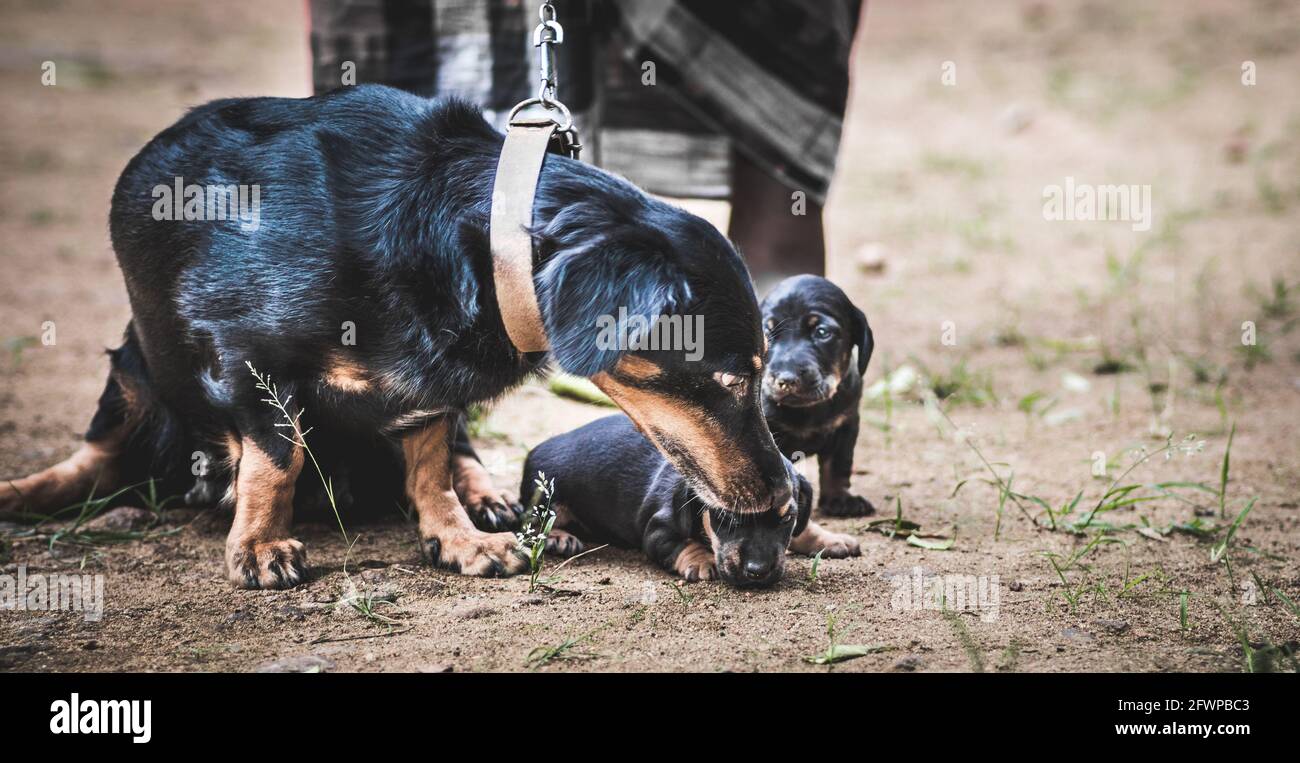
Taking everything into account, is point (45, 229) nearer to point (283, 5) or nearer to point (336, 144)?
point (336, 144)

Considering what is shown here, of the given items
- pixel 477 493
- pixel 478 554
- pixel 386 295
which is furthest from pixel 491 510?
pixel 386 295

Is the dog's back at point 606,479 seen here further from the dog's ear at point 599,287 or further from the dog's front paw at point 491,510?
the dog's ear at point 599,287

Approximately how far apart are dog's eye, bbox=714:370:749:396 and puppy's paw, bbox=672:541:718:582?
53 cm

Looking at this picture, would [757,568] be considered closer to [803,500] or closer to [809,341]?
[803,500]

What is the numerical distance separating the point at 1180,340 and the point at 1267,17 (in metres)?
8.81

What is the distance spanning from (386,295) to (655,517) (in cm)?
93

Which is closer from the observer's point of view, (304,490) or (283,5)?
(304,490)

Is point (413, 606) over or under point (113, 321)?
under

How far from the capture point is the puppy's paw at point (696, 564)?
309 centimetres

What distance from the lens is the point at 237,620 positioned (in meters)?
2.84

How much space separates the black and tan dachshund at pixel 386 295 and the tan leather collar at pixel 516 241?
→ 4 cm

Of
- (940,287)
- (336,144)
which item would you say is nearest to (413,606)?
(336,144)

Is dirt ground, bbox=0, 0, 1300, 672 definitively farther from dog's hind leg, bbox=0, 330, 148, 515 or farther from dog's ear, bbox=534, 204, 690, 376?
dog's ear, bbox=534, 204, 690, 376

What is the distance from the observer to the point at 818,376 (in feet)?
11.2
